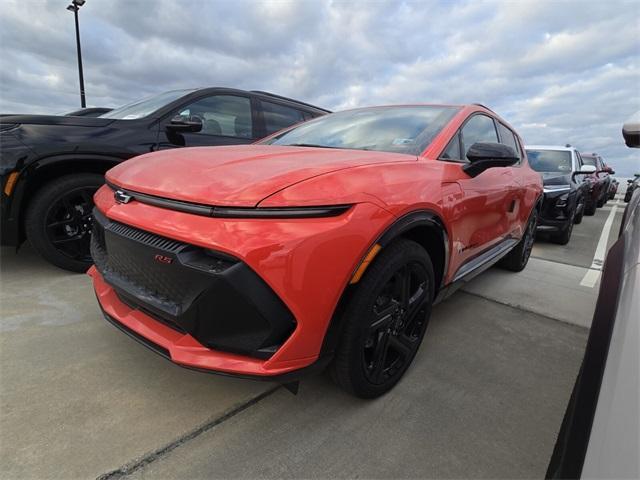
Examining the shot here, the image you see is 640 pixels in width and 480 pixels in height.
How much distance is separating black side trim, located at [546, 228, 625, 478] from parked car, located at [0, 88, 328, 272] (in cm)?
297

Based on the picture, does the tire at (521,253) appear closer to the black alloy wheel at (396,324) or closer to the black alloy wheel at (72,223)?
the black alloy wheel at (396,324)

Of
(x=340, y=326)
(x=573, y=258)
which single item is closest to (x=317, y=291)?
(x=340, y=326)

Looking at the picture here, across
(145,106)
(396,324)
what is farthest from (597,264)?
(145,106)

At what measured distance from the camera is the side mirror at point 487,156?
211 cm

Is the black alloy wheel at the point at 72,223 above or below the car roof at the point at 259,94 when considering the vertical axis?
below

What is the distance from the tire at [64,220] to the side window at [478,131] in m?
2.91

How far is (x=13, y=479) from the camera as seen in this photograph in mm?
1330

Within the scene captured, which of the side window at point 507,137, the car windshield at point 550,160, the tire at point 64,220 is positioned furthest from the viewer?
the car windshield at point 550,160

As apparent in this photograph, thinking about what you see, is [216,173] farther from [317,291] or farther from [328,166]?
[317,291]

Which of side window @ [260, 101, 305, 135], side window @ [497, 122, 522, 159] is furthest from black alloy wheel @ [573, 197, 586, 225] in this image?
side window @ [260, 101, 305, 135]

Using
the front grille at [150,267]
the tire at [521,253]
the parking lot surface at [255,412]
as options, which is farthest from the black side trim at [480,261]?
the front grille at [150,267]

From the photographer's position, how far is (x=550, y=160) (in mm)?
7117

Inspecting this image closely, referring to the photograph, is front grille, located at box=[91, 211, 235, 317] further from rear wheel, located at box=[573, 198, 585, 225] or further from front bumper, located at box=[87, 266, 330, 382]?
rear wheel, located at box=[573, 198, 585, 225]

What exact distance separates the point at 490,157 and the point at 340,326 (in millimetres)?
1353
